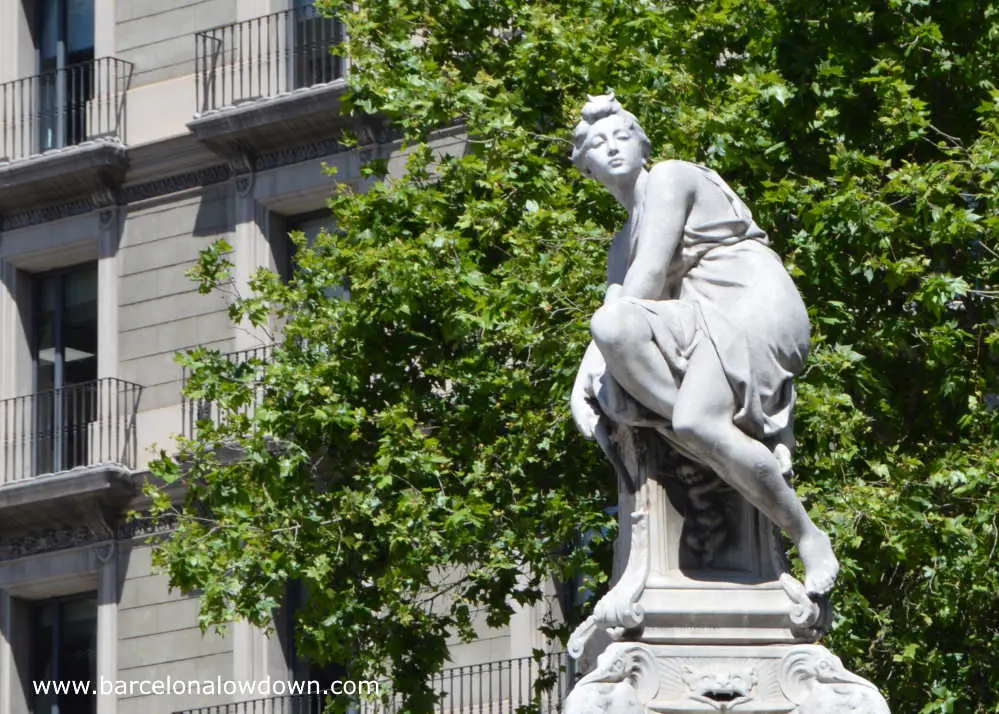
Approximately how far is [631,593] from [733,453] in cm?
57

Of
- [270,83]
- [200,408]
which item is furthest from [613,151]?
[270,83]

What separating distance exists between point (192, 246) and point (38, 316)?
6.97ft

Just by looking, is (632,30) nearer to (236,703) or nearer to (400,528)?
(400,528)

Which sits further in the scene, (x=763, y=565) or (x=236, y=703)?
(x=236, y=703)

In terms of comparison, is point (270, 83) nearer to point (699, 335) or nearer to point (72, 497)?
point (72, 497)

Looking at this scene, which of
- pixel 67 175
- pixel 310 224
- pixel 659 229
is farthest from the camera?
pixel 67 175

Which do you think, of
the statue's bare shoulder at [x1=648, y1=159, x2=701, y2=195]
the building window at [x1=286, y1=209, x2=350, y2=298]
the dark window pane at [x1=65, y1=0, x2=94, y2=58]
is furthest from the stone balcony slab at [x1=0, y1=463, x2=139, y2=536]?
the statue's bare shoulder at [x1=648, y1=159, x2=701, y2=195]

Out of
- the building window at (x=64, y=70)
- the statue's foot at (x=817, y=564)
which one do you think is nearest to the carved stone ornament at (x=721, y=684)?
the statue's foot at (x=817, y=564)

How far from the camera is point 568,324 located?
18266 mm

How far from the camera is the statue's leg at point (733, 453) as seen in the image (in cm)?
1007

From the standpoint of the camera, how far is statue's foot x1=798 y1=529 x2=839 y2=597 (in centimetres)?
1012

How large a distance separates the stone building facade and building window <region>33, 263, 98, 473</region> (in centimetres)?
2

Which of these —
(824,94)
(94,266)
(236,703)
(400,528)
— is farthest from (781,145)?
(94,266)

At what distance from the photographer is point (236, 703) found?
26094 millimetres
